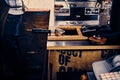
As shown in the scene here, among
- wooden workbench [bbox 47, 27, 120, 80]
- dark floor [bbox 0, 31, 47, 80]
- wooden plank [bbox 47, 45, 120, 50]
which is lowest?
dark floor [bbox 0, 31, 47, 80]

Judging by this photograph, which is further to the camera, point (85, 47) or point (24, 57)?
point (24, 57)

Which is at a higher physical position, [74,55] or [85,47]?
[85,47]

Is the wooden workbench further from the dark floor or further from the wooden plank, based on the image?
the dark floor

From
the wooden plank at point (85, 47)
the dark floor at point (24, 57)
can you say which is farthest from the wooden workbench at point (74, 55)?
the dark floor at point (24, 57)

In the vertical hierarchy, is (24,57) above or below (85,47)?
below

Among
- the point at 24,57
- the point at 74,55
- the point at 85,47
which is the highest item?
the point at 85,47

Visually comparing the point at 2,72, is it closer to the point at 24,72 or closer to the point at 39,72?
the point at 24,72

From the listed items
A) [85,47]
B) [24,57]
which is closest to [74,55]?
[85,47]

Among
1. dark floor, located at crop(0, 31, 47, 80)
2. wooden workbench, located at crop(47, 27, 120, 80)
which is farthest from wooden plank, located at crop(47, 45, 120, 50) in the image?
dark floor, located at crop(0, 31, 47, 80)

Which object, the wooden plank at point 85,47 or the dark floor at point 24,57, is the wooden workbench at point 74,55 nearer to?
the wooden plank at point 85,47

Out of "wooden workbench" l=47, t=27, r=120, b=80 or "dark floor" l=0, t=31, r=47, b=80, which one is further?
"dark floor" l=0, t=31, r=47, b=80

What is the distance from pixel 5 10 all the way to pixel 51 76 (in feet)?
4.77

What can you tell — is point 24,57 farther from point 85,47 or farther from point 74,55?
point 85,47

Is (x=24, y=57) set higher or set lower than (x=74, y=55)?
lower
